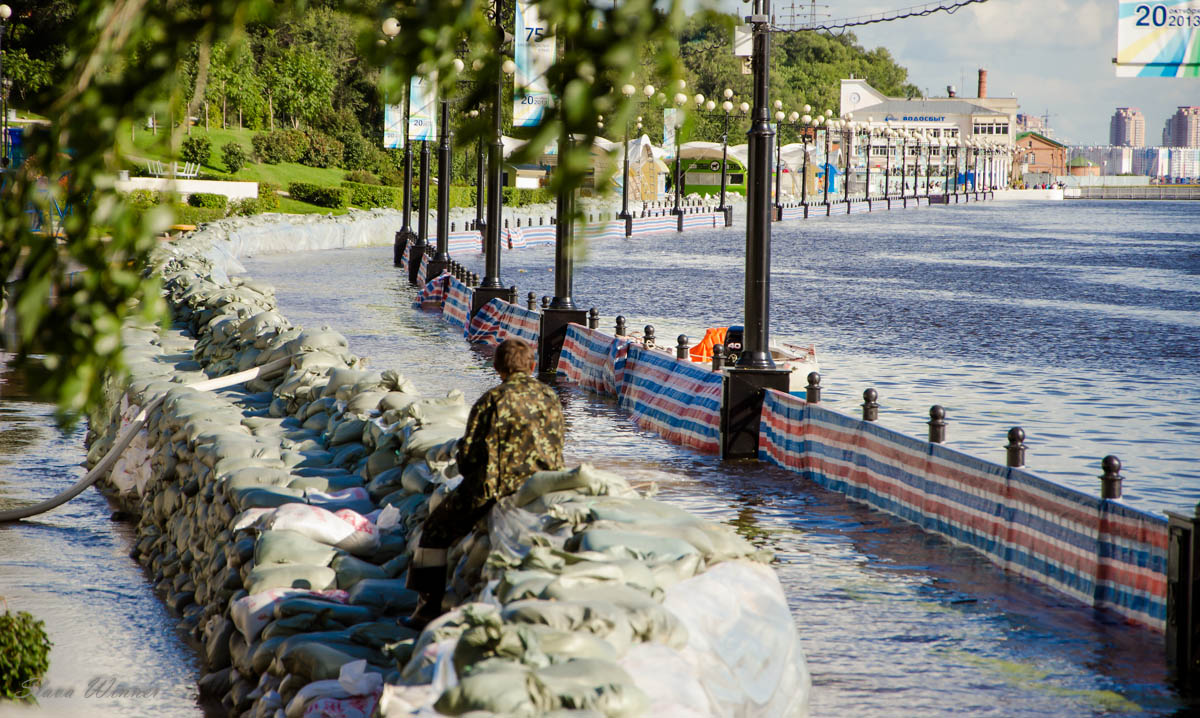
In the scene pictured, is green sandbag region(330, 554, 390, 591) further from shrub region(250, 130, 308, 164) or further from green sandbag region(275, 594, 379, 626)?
shrub region(250, 130, 308, 164)

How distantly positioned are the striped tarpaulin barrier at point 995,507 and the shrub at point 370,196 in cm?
6459

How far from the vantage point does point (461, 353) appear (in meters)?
22.7

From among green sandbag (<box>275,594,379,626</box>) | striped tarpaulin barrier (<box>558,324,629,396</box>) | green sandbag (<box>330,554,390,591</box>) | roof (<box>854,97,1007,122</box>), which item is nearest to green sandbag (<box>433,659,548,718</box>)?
green sandbag (<box>275,594,379,626</box>)

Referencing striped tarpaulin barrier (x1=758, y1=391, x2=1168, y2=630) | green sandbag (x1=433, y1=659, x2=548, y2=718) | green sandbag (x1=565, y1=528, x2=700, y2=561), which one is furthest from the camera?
striped tarpaulin barrier (x1=758, y1=391, x2=1168, y2=630)

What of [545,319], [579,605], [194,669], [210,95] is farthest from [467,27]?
[210,95]

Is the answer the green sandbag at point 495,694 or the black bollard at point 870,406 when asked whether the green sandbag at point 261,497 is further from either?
the black bollard at point 870,406

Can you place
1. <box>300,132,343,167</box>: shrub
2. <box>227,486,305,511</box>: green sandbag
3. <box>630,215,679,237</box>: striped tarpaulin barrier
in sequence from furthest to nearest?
<box>300,132,343,167</box>: shrub, <box>630,215,679,237</box>: striped tarpaulin barrier, <box>227,486,305,511</box>: green sandbag

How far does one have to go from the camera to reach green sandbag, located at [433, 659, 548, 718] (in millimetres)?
4324

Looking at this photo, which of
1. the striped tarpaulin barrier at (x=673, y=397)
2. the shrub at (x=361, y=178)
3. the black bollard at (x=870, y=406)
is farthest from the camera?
the shrub at (x=361, y=178)

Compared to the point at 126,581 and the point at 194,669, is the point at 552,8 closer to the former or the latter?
the point at 194,669

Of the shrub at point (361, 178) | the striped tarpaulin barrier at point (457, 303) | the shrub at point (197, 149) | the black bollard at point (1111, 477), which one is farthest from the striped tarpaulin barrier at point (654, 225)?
the black bollard at point (1111, 477)

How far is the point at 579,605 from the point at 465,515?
2.09m

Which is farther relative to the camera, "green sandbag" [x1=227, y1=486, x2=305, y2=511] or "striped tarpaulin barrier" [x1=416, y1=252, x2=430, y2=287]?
"striped tarpaulin barrier" [x1=416, y1=252, x2=430, y2=287]

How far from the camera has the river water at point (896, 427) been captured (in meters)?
7.70
